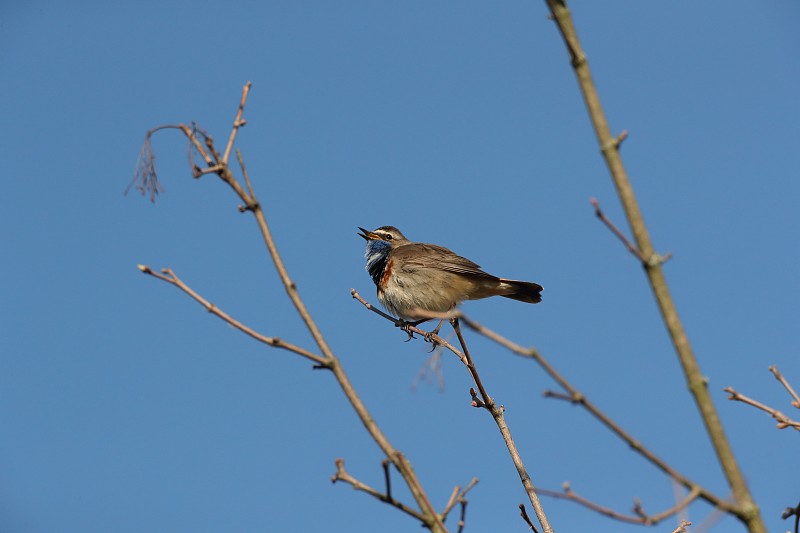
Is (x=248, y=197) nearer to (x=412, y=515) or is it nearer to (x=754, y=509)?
(x=412, y=515)

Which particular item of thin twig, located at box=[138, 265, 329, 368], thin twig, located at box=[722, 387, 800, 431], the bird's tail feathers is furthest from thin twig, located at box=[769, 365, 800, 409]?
the bird's tail feathers

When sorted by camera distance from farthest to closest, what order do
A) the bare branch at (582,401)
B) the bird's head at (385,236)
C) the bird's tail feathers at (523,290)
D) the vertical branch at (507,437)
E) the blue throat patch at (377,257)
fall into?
1. the bird's head at (385,236)
2. the blue throat patch at (377,257)
3. the bird's tail feathers at (523,290)
4. the vertical branch at (507,437)
5. the bare branch at (582,401)

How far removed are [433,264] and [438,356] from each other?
6.77m

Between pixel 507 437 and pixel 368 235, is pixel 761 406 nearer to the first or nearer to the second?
pixel 507 437

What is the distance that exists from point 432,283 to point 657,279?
307 inches

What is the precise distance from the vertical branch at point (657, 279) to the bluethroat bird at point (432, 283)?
7434mm

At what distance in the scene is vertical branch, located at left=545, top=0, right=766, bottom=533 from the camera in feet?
5.62

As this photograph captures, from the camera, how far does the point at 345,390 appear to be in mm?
2283

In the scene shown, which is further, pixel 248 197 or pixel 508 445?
pixel 508 445

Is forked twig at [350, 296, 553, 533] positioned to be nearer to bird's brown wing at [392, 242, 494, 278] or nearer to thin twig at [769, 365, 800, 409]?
thin twig at [769, 365, 800, 409]

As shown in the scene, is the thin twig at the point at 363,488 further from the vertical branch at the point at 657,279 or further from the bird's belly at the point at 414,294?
the bird's belly at the point at 414,294

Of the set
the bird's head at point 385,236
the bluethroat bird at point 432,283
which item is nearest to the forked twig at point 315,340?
the bluethroat bird at point 432,283

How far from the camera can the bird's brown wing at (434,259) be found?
9664 millimetres

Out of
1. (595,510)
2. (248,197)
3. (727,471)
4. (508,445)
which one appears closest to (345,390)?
(248,197)
